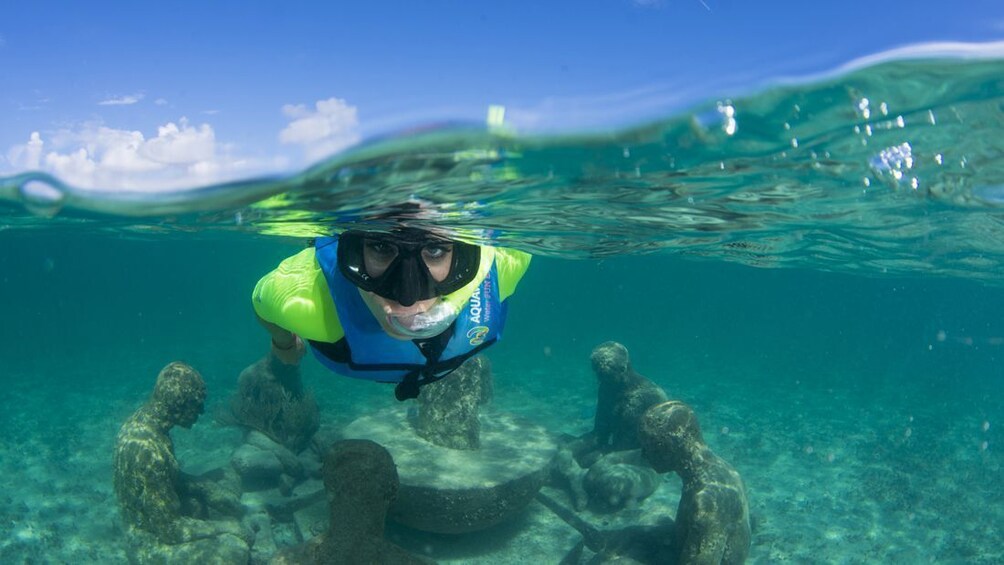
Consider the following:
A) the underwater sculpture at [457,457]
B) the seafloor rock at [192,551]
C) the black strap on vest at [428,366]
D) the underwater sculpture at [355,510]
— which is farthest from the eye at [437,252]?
the seafloor rock at [192,551]

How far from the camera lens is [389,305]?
5.70 metres

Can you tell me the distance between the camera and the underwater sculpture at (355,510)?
6.39 metres

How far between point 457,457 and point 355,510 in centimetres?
393

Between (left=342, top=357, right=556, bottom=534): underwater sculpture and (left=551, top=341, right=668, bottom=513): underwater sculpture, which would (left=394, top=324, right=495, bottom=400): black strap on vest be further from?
(left=551, top=341, right=668, bottom=513): underwater sculpture

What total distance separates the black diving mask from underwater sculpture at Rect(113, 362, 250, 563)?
4943 millimetres

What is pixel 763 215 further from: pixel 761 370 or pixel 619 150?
pixel 761 370

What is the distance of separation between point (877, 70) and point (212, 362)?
2913cm

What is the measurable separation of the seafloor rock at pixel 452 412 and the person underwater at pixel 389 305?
14.7ft

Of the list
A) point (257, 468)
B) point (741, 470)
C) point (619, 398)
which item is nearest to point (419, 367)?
point (257, 468)

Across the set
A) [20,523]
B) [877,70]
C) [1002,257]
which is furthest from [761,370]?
[20,523]

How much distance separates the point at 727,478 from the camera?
830 cm

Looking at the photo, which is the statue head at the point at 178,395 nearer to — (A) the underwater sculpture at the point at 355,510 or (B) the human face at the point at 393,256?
(A) the underwater sculpture at the point at 355,510

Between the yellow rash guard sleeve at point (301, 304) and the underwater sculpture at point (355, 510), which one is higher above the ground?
the yellow rash guard sleeve at point (301, 304)

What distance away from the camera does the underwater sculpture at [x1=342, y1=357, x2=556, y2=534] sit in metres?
8.95
